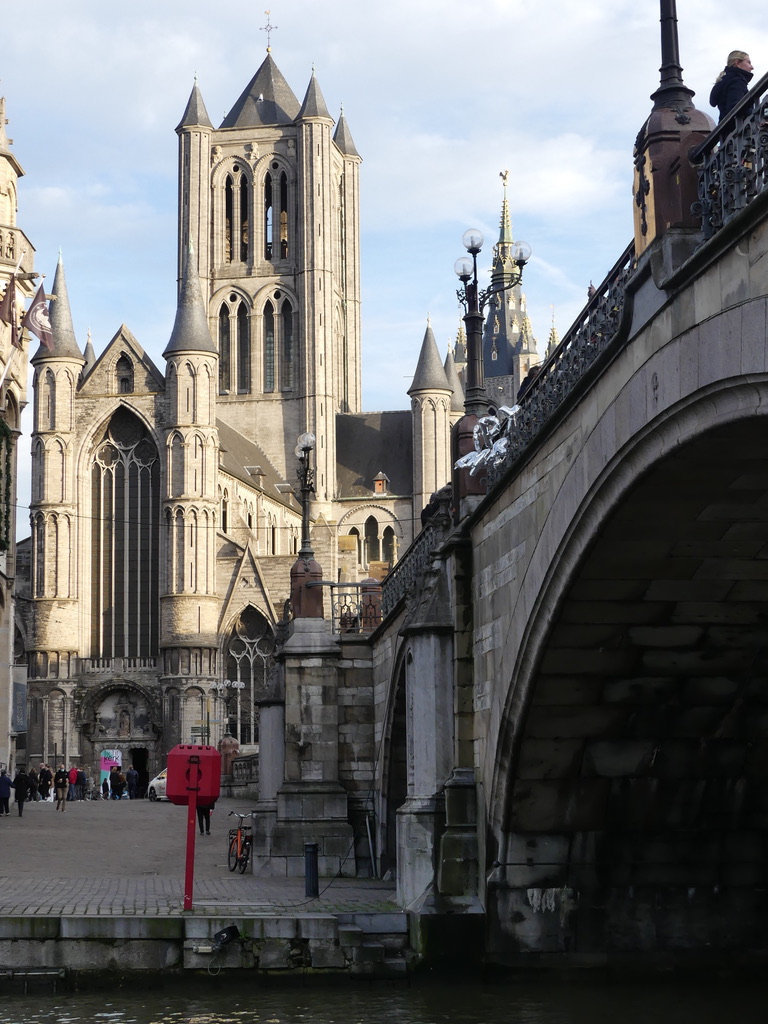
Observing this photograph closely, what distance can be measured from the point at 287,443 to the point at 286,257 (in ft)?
32.5

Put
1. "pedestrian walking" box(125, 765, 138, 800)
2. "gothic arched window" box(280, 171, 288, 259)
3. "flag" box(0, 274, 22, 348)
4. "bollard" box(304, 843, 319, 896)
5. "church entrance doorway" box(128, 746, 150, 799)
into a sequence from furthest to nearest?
"gothic arched window" box(280, 171, 288, 259), "church entrance doorway" box(128, 746, 150, 799), "pedestrian walking" box(125, 765, 138, 800), "flag" box(0, 274, 22, 348), "bollard" box(304, 843, 319, 896)

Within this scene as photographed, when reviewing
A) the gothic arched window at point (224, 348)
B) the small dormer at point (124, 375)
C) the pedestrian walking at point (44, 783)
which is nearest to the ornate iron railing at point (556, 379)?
the pedestrian walking at point (44, 783)

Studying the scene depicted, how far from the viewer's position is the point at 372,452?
272 feet

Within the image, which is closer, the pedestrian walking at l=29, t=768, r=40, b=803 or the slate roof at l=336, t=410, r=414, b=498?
the pedestrian walking at l=29, t=768, r=40, b=803

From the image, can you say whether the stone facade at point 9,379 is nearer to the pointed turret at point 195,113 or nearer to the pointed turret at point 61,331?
the pointed turret at point 61,331

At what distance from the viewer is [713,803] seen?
16469mm

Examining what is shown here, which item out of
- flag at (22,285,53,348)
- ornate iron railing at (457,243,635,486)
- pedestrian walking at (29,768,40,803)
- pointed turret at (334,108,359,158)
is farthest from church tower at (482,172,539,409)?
ornate iron railing at (457,243,635,486)

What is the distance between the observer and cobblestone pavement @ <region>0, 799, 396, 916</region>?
17953 mm

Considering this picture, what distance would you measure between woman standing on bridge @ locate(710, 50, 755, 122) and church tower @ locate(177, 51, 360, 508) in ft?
226

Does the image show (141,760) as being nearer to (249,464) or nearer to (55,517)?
(55,517)

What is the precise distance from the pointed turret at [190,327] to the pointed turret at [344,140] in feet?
61.4

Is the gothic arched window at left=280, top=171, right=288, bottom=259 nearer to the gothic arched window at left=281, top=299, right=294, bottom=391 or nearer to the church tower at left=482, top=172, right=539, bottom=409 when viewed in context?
the gothic arched window at left=281, top=299, right=294, bottom=391

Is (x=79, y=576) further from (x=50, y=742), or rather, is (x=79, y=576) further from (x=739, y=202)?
(x=739, y=202)

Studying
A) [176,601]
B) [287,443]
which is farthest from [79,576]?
[287,443]
